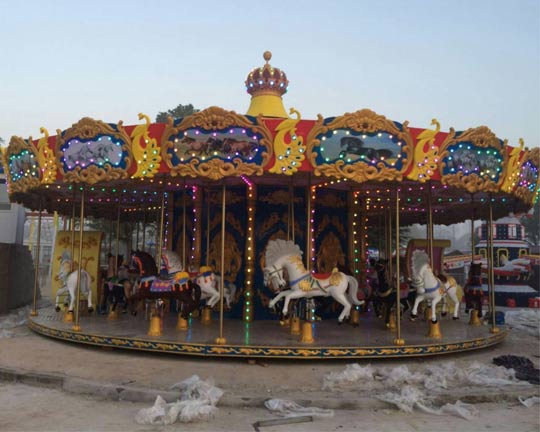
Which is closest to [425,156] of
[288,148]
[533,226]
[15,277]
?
[288,148]

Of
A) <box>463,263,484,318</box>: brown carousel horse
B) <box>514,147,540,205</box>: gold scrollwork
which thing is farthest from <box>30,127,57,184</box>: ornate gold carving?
<box>463,263,484,318</box>: brown carousel horse

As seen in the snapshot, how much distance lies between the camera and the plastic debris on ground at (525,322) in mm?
11047

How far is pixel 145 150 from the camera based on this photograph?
7.58m

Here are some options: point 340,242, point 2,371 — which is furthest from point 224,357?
point 340,242

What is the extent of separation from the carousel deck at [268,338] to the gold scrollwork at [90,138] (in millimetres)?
2556

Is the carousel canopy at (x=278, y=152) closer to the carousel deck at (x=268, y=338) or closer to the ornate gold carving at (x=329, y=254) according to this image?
the ornate gold carving at (x=329, y=254)

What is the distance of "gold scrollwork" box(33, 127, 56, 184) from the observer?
8.39 meters

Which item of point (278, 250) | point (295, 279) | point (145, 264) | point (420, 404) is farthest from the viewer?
point (145, 264)

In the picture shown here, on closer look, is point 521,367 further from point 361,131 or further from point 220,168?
point 220,168

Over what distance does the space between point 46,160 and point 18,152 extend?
1.01m

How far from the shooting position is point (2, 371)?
6250mm

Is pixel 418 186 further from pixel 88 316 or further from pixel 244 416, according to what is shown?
pixel 88 316

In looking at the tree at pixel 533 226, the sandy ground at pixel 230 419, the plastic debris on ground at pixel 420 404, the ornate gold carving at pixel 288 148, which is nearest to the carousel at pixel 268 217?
the ornate gold carving at pixel 288 148

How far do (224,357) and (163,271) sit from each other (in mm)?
2530
